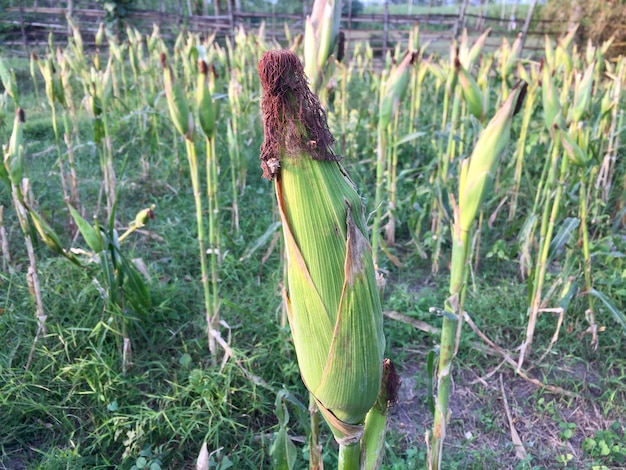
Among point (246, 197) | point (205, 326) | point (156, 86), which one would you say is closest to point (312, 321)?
point (205, 326)

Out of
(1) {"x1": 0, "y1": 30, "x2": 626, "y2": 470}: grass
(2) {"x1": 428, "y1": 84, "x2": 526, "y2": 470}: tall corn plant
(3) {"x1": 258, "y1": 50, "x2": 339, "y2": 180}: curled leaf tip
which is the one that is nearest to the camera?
(3) {"x1": 258, "y1": 50, "x2": 339, "y2": 180}: curled leaf tip

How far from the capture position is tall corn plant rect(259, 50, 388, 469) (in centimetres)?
54

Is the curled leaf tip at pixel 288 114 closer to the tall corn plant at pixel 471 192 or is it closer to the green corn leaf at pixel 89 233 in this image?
the tall corn plant at pixel 471 192

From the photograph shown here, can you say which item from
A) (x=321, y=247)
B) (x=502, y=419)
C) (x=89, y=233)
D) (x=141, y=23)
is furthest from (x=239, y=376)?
(x=141, y=23)

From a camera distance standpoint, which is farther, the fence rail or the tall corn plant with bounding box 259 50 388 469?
the fence rail

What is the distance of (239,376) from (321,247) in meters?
1.48

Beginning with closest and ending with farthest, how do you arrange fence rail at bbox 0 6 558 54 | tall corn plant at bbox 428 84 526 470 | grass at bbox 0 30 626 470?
tall corn plant at bbox 428 84 526 470
grass at bbox 0 30 626 470
fence rail at bbox 0 6 558 54

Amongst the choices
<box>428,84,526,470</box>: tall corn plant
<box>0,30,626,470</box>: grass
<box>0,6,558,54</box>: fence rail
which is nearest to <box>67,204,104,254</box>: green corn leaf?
<box>0,30,626,470</box>: grass

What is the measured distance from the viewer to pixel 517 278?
9.20 feet

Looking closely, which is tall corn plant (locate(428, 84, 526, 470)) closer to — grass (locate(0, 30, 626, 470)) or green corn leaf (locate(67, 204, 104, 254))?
grass (locate(0, 30, 626, 470))

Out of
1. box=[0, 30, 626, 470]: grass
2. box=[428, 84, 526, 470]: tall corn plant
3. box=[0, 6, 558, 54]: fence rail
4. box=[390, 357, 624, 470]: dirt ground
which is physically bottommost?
box=[390, 357, 624, 470]: dirt ground

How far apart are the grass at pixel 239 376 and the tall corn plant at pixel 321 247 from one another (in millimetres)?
714

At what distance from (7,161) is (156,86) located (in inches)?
123

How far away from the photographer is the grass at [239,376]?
1666 mm
